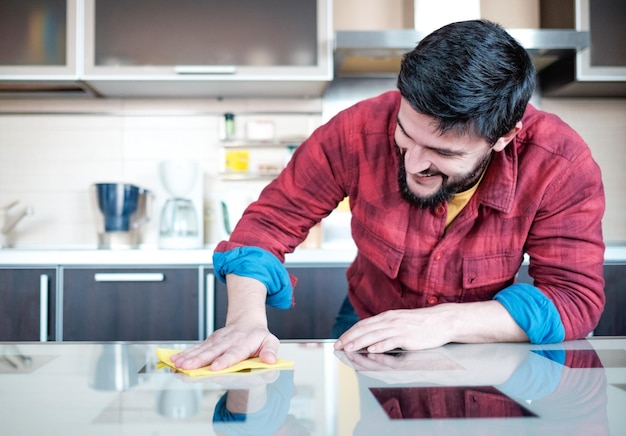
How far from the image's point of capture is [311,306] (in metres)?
2.20

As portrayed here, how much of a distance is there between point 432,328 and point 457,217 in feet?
0.98

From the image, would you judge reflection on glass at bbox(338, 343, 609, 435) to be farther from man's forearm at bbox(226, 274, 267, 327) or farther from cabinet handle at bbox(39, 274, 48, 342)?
cabinet handle at bbox(39, 274, 48, 342)

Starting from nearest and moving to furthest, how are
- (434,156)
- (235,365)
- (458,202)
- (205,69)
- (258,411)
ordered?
1. (258,411)
2. (235,365)
3. (434,156)
4. (458,202)
5. (205,69)

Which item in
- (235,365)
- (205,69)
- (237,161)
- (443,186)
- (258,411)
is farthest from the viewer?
(237,161)

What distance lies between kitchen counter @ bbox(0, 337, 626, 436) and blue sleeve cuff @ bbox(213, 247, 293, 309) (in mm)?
203

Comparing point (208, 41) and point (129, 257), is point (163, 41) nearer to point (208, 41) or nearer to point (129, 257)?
point (208, 41)

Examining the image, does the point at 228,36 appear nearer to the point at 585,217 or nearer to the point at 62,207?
the point at 62,207

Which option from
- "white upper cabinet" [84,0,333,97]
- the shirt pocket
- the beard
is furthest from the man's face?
"white upper cabinet" [84,0,333,97]

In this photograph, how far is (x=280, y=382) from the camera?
65cm

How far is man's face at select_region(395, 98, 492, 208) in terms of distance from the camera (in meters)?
0.90

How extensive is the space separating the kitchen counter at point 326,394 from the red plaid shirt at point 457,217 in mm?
260

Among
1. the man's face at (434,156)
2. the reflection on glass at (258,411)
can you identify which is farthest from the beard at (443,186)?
the reflection on glass at (258,411)

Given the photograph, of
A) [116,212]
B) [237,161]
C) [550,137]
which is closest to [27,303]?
[116,212]

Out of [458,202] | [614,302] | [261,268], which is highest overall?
[458,202]
